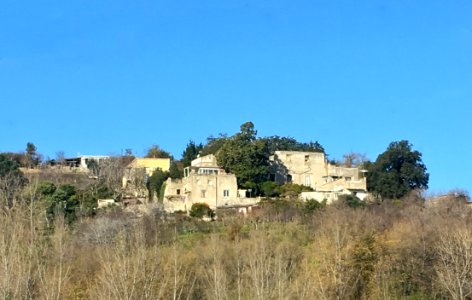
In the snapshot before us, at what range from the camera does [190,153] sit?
62844 mm

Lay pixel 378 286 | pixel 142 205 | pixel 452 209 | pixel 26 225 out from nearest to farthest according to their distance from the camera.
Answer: pixel 378 286
pixel 26 225
pixel 452 209
pixel 142 205

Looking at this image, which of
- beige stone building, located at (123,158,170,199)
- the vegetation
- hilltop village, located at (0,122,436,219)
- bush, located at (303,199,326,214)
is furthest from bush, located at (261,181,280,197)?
beige stone building, located at (123,158,170,199)

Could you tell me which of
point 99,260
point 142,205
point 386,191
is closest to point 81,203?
point 142,205

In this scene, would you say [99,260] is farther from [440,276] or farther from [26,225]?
[440,276]

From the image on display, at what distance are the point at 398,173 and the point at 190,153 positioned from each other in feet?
58.8

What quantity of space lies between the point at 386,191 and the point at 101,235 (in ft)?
64.1

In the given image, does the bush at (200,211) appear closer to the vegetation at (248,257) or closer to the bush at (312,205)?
the vegetation at (248,257)

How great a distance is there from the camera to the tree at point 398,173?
5066 centimetres

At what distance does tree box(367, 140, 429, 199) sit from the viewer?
5066 centimetres

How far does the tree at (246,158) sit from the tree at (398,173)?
721cm

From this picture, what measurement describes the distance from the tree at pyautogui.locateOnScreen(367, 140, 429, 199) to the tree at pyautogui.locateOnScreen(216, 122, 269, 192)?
23.6 feet

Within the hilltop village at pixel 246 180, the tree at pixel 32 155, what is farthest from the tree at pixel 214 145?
the tree at pixel 32 155

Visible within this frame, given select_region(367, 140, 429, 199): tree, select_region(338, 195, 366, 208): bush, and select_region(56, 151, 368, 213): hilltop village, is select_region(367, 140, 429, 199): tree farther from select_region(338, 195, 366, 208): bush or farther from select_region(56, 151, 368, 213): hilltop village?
select_region(338, 195, 366, 208): bush

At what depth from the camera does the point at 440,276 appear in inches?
1286
